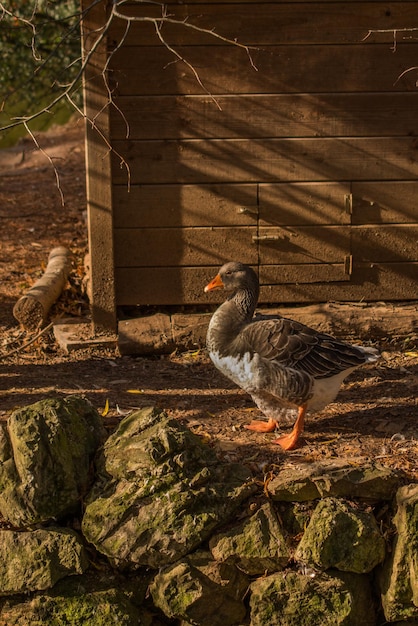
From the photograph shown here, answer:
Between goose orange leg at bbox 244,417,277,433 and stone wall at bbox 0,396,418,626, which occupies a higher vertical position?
goose orange leg at bbox 244,417,277,433

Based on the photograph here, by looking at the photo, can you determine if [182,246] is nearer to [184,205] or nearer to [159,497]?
[184,205]

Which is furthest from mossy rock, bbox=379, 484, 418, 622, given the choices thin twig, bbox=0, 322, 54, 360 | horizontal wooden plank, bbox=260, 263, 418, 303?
thin twig, bbox=0, 322, 54, 360

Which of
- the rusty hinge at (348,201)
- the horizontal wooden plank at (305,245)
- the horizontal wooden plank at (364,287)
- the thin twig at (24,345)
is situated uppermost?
the rusty hinge at (348,201)

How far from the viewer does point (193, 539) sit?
5.41 meters

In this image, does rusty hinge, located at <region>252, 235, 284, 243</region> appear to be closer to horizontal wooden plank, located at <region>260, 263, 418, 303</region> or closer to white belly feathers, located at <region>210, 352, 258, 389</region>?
horizontal wooden plank, located at <region>260, 263, 418, 303</region>

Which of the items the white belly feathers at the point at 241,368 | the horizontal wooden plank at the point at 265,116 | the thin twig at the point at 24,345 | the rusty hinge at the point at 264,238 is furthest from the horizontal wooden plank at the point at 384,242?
the thin twig at the point at 24,345

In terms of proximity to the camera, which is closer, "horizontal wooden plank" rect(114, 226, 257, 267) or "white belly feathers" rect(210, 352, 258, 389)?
"white belly feathers" rect(210, 352, 258, 389)

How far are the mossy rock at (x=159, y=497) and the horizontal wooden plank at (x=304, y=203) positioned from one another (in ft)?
9.20

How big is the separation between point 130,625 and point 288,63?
4468 mm

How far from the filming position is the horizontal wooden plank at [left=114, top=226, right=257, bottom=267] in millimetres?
7918

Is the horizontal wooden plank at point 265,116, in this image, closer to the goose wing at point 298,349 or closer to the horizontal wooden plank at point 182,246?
the horizontal wooden plank at point 182,246

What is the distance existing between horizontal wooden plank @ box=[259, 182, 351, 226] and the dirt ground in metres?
1.16

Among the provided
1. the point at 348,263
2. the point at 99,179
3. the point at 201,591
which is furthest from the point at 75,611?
the point at 348,263

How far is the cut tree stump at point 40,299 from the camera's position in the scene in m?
8.23
